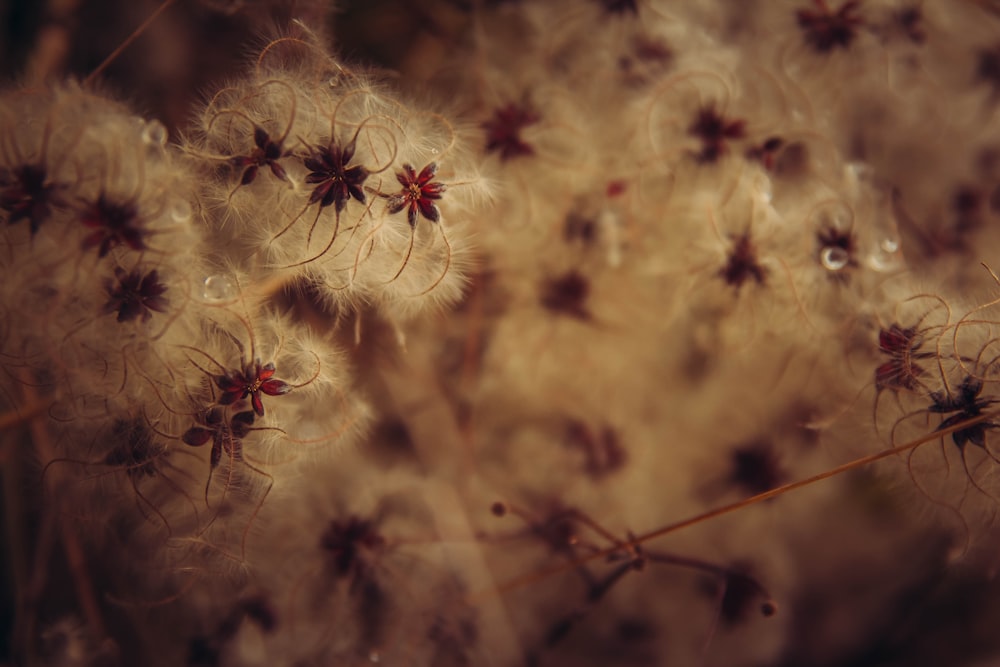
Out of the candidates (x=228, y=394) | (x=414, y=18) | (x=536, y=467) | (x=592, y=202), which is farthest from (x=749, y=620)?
(x=414, y=18)

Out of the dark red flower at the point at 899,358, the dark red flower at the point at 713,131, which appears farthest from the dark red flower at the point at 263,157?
the dark red flower at the point at 899,358

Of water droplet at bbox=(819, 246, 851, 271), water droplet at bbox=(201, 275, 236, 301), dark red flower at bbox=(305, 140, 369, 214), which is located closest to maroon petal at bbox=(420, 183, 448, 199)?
dark red flower at bbox=(305, 140, 369, 214)

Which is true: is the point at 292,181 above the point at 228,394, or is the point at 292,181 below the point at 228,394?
above

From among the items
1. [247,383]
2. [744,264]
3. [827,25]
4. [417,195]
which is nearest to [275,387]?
[247,383]

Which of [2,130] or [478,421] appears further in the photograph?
[478,421]

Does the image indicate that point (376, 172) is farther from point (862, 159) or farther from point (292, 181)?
point (862, 159)

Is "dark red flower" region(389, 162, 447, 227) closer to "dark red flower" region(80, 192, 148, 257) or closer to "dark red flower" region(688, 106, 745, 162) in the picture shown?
"dark red flower" region(80, 192, 148, 257)
